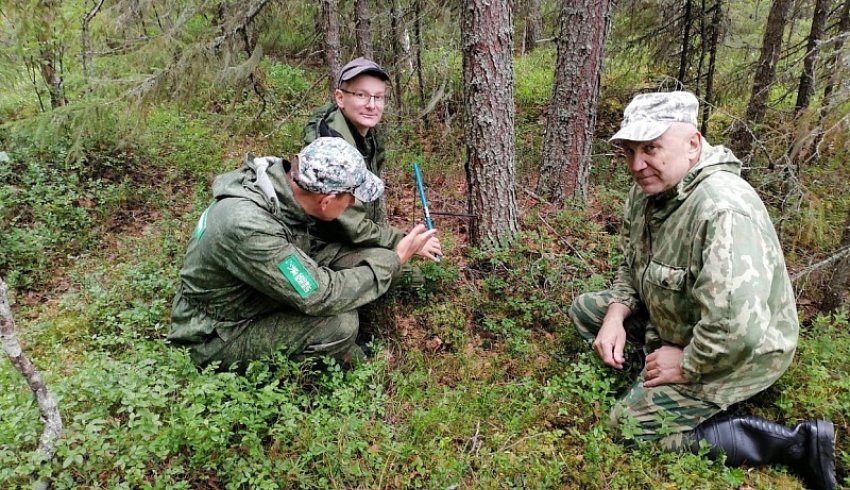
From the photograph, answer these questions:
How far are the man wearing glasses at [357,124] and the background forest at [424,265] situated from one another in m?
0.47

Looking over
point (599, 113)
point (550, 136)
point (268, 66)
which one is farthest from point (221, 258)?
point (268, 66)

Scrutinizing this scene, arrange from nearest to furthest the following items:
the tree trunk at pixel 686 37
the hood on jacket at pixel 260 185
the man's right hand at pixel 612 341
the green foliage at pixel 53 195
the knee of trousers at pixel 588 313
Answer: the hood on jacket at pixel 260 185 < the man's right hand at pixel 612 341 < the knee of trousers at pixel 588 313 < the green foliage at pixel 53 195 < the tree trunk at pixel 686 37

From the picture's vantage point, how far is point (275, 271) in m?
2.79

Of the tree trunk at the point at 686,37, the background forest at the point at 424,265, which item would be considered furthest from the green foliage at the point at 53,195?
the tree trunk at the point at 686,37

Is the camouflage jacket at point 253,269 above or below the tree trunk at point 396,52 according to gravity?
below

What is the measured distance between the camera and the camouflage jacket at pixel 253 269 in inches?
109

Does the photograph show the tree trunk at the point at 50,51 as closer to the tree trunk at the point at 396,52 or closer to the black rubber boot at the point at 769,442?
the tree trunk at the point at 396,52

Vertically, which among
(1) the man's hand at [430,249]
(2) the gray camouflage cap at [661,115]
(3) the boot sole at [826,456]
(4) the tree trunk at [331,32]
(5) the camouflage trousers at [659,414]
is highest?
(4) the tree trunk at [331,32]

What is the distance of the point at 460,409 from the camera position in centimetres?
290

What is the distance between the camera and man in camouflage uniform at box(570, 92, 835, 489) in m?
2.30

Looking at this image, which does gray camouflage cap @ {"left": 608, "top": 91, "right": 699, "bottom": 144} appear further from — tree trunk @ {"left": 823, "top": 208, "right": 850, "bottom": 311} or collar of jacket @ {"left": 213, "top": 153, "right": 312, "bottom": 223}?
tree trunk @ {"left": 823, "top": 208, "right": 850, "bottom": 311}

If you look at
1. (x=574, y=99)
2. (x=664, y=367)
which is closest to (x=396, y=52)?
(x=574, y=99)

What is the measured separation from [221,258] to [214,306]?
0.41 meters

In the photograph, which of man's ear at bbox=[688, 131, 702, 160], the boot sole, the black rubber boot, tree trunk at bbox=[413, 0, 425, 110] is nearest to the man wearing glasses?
man's ear at bbox=[688, 131, 702, 160]
